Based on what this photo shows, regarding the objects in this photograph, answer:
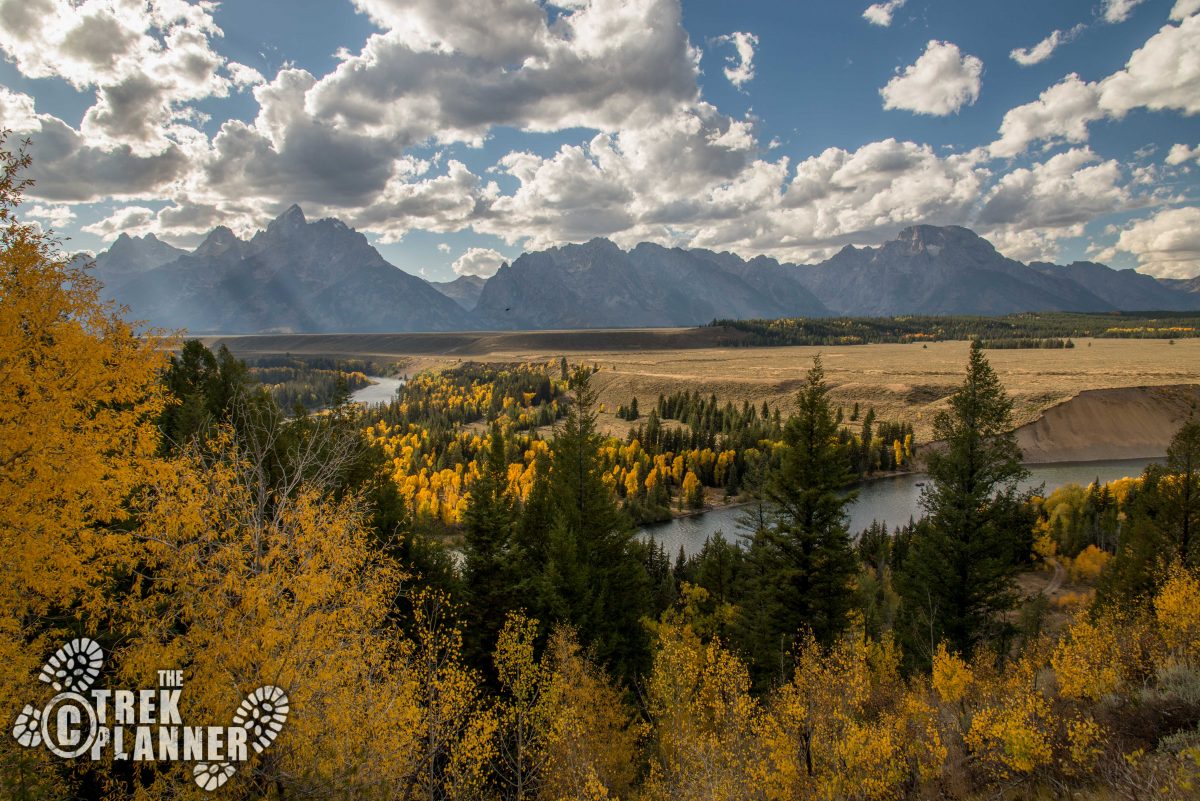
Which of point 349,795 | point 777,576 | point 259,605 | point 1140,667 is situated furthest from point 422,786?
point 1140,667

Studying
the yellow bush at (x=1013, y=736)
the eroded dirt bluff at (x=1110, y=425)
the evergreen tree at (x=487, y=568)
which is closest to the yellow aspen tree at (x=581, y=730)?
the evergreen tree at (x=487, y=568)

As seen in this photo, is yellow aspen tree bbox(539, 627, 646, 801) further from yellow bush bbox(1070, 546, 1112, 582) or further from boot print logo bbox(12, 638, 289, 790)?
yellow bush bbox(1070, 546, 1112, 582)

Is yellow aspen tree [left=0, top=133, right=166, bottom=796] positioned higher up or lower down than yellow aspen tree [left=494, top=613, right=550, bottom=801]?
higher up

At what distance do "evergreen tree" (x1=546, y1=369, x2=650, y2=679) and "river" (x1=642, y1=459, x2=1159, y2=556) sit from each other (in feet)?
155

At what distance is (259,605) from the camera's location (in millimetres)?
11273

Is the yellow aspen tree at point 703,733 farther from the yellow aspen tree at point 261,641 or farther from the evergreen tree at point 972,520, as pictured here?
the evergreen tree at point 972,520

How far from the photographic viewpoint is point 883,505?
10062cm

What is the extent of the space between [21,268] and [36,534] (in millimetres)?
5230

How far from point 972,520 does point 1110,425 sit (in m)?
156

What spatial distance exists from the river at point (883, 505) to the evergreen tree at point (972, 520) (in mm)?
50212

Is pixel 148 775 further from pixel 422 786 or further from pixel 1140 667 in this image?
pixel 1140 667

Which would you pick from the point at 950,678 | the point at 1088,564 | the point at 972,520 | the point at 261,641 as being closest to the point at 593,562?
the point at 950,678

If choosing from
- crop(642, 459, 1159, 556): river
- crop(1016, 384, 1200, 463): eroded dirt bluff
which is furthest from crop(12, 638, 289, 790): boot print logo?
crop(1016, 384, 1200, 463): eroded dirt bluff

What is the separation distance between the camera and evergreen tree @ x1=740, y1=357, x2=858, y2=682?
22312mm
